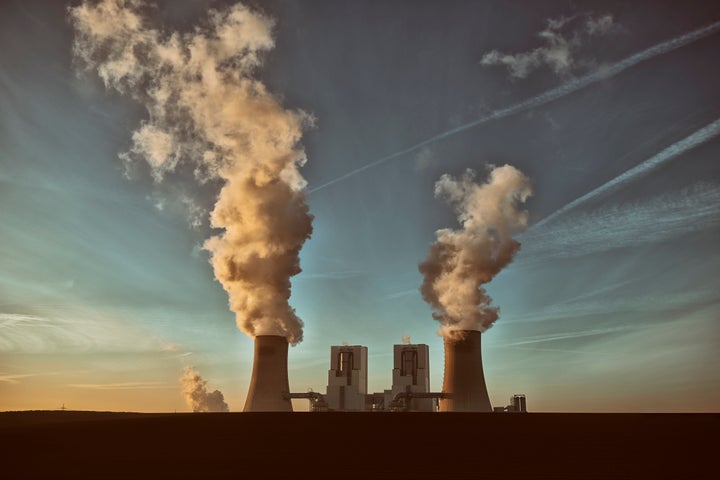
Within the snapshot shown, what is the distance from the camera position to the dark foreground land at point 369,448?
12578mm

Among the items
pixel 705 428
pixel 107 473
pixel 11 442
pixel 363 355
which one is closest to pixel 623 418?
pixel 705 428

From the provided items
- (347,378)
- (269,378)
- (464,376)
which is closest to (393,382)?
(347,378)

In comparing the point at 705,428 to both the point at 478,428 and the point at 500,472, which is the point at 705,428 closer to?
the point at 478,428

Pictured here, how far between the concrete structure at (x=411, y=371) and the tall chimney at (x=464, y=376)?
11980 mm

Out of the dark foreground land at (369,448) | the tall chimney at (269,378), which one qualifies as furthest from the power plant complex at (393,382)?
the dark foreground land at (369,448)

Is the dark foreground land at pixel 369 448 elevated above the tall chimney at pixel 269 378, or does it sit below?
below

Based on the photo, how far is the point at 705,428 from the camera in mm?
18672

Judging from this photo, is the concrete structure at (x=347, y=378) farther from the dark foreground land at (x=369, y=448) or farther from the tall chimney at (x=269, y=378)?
the dark foreground land at (x=369, y=448)

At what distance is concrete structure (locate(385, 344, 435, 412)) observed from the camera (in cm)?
Result: 5334

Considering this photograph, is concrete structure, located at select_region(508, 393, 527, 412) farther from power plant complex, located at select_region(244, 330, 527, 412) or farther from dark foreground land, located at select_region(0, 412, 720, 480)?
dark foreground land, located at select_region(0, 412, 720, 480)

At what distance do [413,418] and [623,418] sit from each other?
774 centimetres

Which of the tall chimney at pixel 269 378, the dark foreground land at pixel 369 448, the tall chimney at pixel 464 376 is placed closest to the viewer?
the dark foreground land at pixel 369 448

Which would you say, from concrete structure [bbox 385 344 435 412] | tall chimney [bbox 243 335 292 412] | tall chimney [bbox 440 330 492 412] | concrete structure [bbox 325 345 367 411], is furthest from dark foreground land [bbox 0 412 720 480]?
concrete structure [bbox 325 345 367 411]

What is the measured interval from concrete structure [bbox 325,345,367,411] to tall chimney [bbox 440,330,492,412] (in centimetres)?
1388
